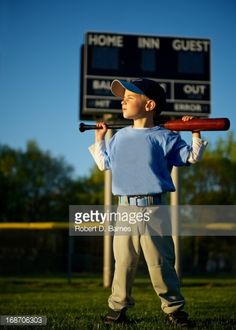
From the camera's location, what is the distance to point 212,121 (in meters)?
2.86

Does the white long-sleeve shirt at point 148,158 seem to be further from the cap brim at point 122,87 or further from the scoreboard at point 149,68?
the scoreboard at point 149,68

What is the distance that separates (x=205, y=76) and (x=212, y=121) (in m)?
6.86

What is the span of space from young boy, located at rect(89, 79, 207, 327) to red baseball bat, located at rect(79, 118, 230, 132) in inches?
1.3

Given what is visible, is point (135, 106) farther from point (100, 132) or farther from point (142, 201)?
point (142, 201)

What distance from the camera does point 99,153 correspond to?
3146mm

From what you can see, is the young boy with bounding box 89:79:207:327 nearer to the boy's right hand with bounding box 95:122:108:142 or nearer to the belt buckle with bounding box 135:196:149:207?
the belt buckle with bounding box 135:196:149:207

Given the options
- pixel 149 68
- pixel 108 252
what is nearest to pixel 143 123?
pixel 149 68

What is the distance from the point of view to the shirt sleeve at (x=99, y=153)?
3.13 metres

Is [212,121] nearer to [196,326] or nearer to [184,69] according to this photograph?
[196,326]

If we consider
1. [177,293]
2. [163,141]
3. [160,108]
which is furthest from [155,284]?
[160,108]

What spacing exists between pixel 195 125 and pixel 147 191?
0.39 metres

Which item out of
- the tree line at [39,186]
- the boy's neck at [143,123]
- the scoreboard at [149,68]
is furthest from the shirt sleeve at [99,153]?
the tree line at [39,186]

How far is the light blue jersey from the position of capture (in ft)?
9.48

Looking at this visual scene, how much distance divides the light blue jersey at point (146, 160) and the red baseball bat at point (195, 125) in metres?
0.05
